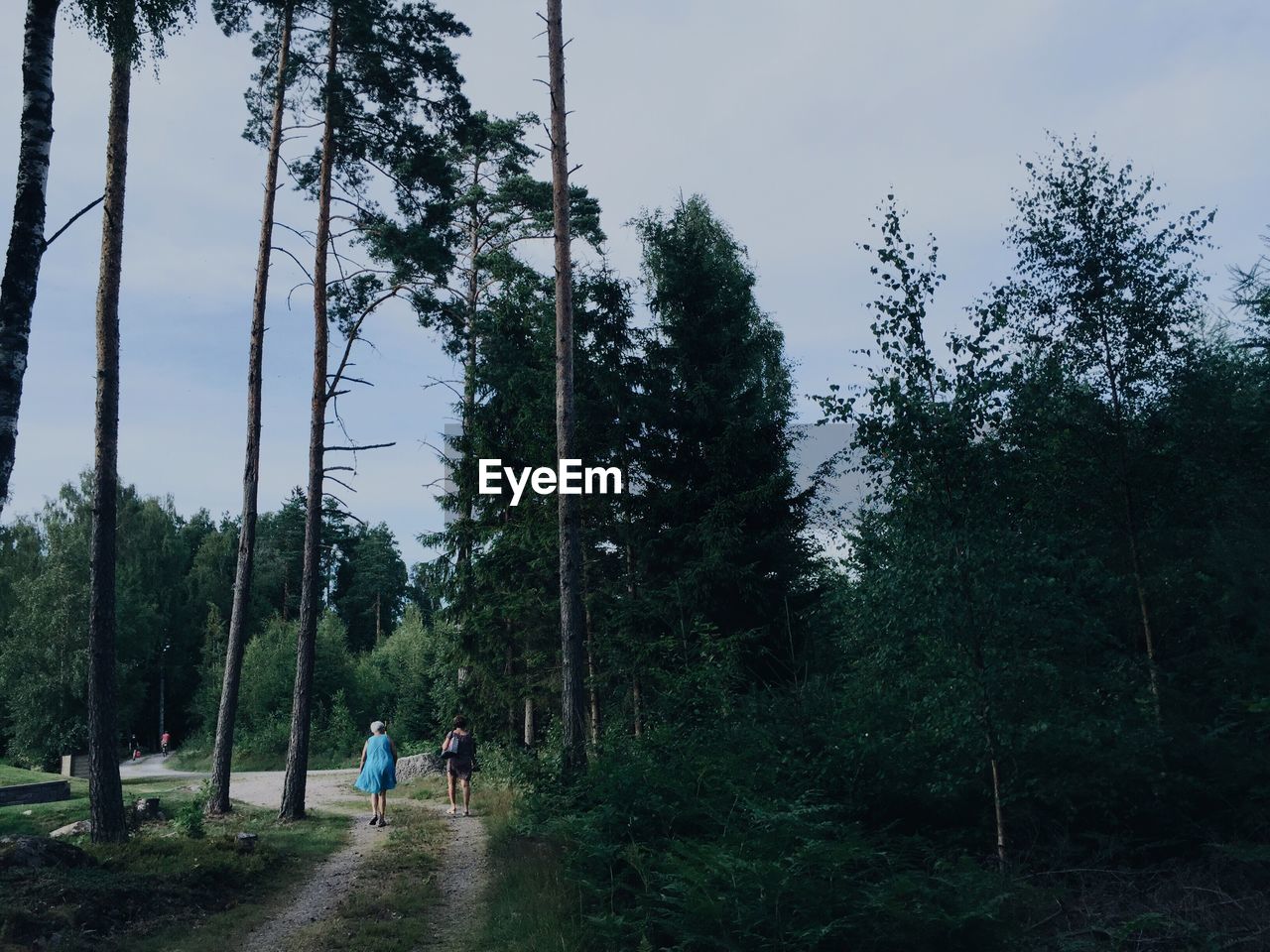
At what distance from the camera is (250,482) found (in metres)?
16.6

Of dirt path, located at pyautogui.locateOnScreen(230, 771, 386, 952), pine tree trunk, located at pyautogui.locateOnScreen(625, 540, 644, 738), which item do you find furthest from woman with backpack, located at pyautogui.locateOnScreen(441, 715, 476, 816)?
pine tree trunk, located at pyautogui.locateOnScreen(625, 540, 644, 738)

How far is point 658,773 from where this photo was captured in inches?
395

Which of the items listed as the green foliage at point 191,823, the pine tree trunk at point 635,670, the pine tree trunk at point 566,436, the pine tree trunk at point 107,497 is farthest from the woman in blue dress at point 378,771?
the pine tree trunk at point 635,670

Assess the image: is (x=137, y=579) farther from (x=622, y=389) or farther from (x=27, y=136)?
(x=27, y=136)

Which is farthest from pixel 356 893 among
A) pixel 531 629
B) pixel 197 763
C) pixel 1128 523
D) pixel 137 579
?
pixel 137 579

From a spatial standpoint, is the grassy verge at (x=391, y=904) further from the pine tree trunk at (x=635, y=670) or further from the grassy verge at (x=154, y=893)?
Result: the pine tree trunk at (x=635, y=670)

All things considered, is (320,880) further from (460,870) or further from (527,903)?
(527,903)

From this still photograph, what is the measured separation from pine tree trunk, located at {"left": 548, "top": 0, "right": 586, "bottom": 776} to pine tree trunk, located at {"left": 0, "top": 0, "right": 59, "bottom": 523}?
681 cm

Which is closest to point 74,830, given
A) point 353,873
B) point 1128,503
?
point 353,873

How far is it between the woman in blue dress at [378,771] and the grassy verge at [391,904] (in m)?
1.31

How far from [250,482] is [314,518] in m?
1.21

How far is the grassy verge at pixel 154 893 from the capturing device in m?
8.33

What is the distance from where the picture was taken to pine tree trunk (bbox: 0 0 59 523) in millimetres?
8453

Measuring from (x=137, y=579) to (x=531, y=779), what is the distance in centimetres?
4507
